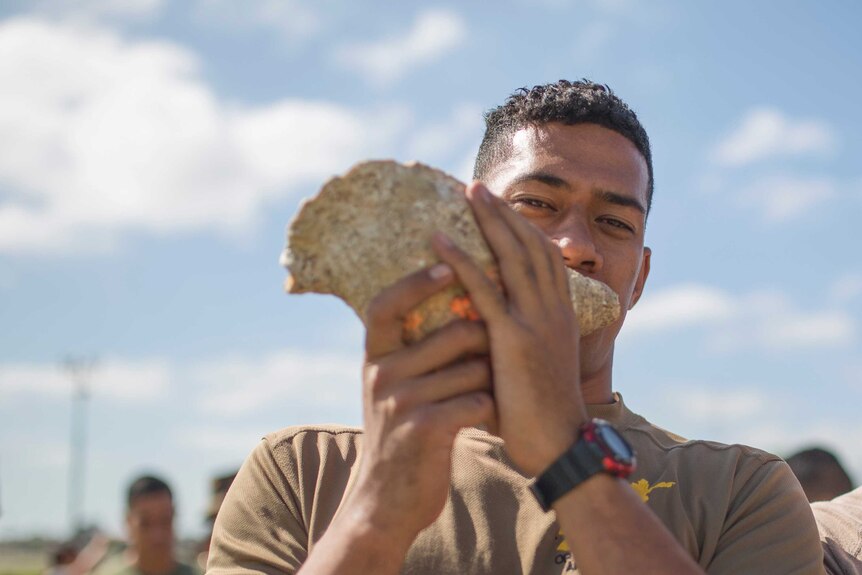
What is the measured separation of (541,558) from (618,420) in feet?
2.37

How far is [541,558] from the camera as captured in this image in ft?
9.50

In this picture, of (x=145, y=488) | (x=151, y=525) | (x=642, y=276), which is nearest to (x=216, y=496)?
(x=151, y=525)

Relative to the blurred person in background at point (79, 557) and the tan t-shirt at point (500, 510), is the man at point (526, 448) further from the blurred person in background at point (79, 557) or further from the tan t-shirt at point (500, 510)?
the blurred person in background at point (79, 557)

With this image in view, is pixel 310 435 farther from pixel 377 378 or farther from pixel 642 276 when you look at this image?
pixel 642 276

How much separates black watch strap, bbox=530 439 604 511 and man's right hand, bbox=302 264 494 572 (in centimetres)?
20

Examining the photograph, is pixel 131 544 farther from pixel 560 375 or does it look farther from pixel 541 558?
pixel 560 375

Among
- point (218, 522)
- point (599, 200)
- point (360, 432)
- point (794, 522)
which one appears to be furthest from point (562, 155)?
point (218, 522)

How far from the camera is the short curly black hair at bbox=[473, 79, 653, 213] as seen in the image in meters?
3.60

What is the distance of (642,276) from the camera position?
4105 millimetres

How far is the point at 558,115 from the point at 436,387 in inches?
64.3

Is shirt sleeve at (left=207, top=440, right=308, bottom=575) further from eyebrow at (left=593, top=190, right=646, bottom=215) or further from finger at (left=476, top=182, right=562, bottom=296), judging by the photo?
eyebrow at (left=593, top=190, right=646, bottom=215)

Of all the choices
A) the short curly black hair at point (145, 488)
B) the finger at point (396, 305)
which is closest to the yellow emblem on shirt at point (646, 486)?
the finger at point (396, 305)

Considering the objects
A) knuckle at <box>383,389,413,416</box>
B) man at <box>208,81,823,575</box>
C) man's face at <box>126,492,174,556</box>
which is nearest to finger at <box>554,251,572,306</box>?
man at <box>208,81,823,575</box>

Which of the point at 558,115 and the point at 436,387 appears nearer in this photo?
the point at 436,387
